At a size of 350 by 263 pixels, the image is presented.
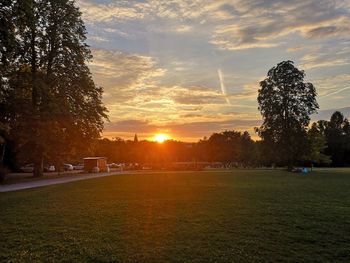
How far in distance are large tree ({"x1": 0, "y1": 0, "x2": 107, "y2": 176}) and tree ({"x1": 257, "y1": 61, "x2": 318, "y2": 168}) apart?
27.1m

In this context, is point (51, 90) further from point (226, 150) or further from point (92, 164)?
point (226, 150)

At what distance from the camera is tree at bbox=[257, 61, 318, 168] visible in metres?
53.7

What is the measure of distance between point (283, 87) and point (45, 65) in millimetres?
34414

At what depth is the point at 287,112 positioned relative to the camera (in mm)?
54406

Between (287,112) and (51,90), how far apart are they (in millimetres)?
34469

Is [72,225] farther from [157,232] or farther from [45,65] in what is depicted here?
[45,65]

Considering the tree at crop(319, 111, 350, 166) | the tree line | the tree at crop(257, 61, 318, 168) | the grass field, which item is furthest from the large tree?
the tree at crop(319, 111, 350, 166)

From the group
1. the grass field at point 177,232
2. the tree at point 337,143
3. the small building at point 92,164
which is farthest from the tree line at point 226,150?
the grass field at point 177,232

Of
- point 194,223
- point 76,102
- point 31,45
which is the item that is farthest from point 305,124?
point 194,223

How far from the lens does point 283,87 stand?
5503 centimetres

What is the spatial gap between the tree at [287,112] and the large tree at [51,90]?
2712 centimetres

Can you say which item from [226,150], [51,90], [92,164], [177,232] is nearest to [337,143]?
[226,150]

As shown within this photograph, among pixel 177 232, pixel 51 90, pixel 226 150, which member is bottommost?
pixel 177 232

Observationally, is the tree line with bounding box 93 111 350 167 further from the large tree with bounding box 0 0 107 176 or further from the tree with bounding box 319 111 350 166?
the large tree with bounding box 0 0 107 176
